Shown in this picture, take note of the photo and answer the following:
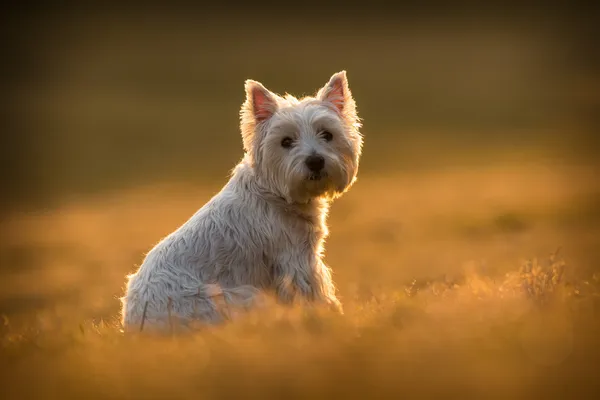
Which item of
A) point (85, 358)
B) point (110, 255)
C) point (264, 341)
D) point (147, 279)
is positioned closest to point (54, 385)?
point (85, 358)

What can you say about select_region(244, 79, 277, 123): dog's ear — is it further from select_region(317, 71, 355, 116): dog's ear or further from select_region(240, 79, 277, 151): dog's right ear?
select_region(317, 71, 355, 116): dog's ear

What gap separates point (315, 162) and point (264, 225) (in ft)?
3.28

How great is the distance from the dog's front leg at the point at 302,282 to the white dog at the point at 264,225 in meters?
0.01

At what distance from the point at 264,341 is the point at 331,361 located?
2.98ft

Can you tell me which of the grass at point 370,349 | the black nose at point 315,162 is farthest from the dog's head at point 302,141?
the grass at point 370,349

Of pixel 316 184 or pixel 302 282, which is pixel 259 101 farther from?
pixel 302 282

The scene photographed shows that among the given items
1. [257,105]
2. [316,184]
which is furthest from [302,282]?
[257,105]

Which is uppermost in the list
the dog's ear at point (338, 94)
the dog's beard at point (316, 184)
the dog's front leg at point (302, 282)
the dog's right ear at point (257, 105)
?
the dog's ear at point (338, 94)

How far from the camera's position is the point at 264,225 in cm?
1101

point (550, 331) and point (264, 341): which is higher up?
point (550, 331)

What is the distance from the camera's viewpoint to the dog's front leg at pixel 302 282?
10.8 meters

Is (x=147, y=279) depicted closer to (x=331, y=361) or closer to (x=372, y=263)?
(x=331, y=361)

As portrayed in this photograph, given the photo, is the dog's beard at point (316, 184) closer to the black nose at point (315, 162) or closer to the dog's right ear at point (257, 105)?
the black nose at point (315, 162)

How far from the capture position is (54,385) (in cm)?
603
